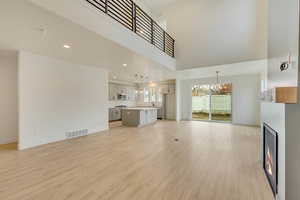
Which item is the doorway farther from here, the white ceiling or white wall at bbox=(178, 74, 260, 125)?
the white ceiling

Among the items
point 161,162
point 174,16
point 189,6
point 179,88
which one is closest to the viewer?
point 161,162

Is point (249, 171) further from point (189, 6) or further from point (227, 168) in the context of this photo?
point (189, 6)

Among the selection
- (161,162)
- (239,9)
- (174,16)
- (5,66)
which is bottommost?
(161,162)

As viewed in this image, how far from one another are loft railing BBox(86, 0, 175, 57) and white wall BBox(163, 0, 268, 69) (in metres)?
0.77

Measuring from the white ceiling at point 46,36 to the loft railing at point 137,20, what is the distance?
0.70m

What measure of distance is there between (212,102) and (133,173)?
797 cm

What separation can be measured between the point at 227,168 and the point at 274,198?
865mm

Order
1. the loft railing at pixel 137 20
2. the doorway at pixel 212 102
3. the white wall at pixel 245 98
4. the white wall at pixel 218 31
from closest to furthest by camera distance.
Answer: the loft railing at pixel 137 20
the white wall at pixel 218 31
the white wall at pixel 245 98
the doorway at pixel 212 102

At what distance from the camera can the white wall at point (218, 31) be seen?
191 inches

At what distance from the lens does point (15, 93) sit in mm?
4582

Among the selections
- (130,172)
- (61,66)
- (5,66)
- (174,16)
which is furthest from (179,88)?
(5,66)

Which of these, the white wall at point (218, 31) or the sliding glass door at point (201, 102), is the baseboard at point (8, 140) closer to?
A: the white wall at point (218, 31)

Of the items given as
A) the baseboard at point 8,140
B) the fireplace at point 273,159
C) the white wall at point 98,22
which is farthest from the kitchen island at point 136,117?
the fireplace at point 273,159

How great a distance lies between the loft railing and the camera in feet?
Answer: 11.3
